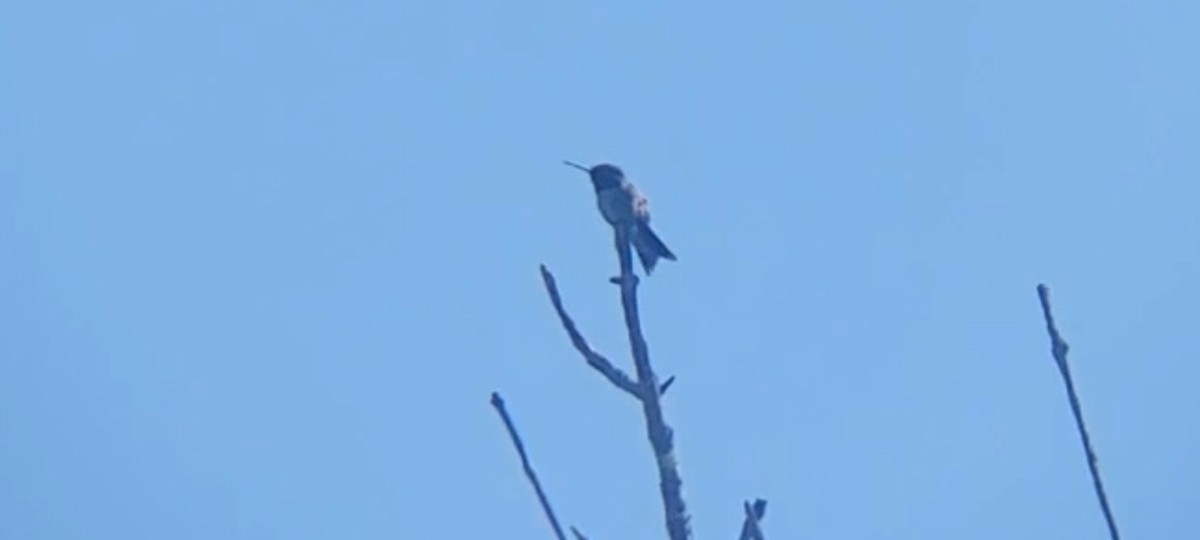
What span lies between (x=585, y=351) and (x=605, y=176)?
0.53 metres

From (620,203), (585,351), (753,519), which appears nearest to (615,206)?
Answer: (620,203)

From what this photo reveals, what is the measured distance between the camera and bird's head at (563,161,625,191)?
8.23 feet

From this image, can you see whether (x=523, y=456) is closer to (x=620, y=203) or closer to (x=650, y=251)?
(x=620, y=203)

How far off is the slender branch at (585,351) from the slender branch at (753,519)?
0.21 m

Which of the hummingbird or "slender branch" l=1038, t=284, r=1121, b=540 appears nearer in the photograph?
"slender branch" l=1038, t=284, r=1121, b=540

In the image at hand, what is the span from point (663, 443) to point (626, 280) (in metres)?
0.23

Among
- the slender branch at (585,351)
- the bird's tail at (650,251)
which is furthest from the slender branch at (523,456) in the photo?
the bird's tail at (650,251)

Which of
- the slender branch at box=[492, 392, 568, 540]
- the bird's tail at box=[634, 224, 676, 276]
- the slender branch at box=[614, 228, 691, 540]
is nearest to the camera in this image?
the slender branch at box=[614, 228, 691, 540]

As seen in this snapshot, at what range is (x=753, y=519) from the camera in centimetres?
200

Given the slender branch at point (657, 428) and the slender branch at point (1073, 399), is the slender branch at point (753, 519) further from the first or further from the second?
the slender branch at point (1073, 399)

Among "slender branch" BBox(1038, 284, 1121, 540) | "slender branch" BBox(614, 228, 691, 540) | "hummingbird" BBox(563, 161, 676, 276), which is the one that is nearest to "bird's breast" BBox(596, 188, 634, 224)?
"hummingbird" BBox(563, 161, 676, 276)

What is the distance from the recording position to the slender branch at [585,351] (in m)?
2.04

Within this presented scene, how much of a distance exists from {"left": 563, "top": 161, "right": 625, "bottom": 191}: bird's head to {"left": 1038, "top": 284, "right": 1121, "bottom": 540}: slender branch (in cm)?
73

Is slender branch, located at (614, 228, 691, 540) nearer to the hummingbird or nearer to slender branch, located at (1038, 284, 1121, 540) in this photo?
the hummingbird
